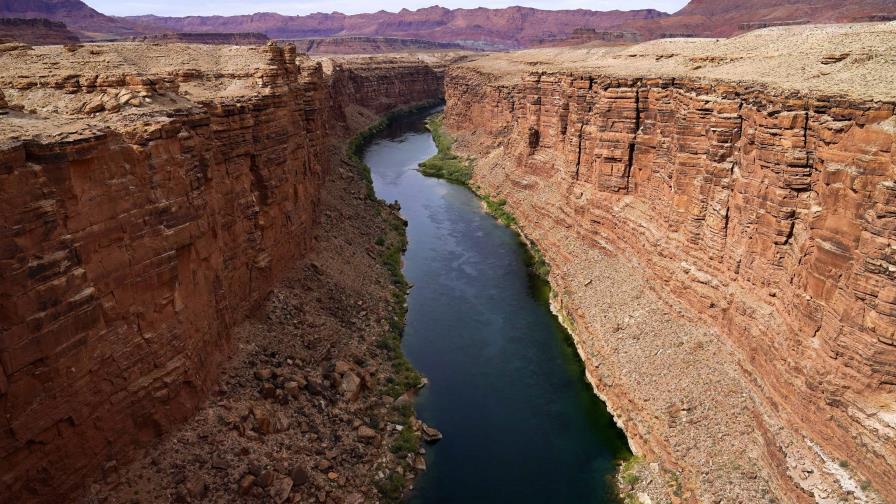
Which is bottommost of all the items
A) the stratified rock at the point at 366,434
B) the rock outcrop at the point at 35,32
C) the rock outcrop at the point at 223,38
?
the stratified rock at the point at 366,434

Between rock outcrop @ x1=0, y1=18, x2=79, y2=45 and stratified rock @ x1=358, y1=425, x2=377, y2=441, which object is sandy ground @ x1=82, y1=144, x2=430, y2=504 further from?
rock outcrop @ x1=0, y1=18, x2=79, y2=45

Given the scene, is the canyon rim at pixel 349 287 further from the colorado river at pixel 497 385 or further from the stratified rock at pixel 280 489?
the colorado river at pixel 497 385

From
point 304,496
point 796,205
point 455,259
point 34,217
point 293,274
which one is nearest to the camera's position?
point 34,217

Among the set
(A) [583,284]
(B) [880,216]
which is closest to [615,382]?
(A) [583,284]

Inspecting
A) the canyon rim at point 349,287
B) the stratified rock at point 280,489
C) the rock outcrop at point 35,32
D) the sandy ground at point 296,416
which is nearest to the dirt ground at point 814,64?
the canyon rim at point 349,287

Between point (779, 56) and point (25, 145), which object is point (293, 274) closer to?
point (25, 145)

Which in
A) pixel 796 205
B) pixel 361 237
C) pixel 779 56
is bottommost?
pixel 361 237

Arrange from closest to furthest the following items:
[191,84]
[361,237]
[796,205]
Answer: [796,205], [191,84], [361,237]
